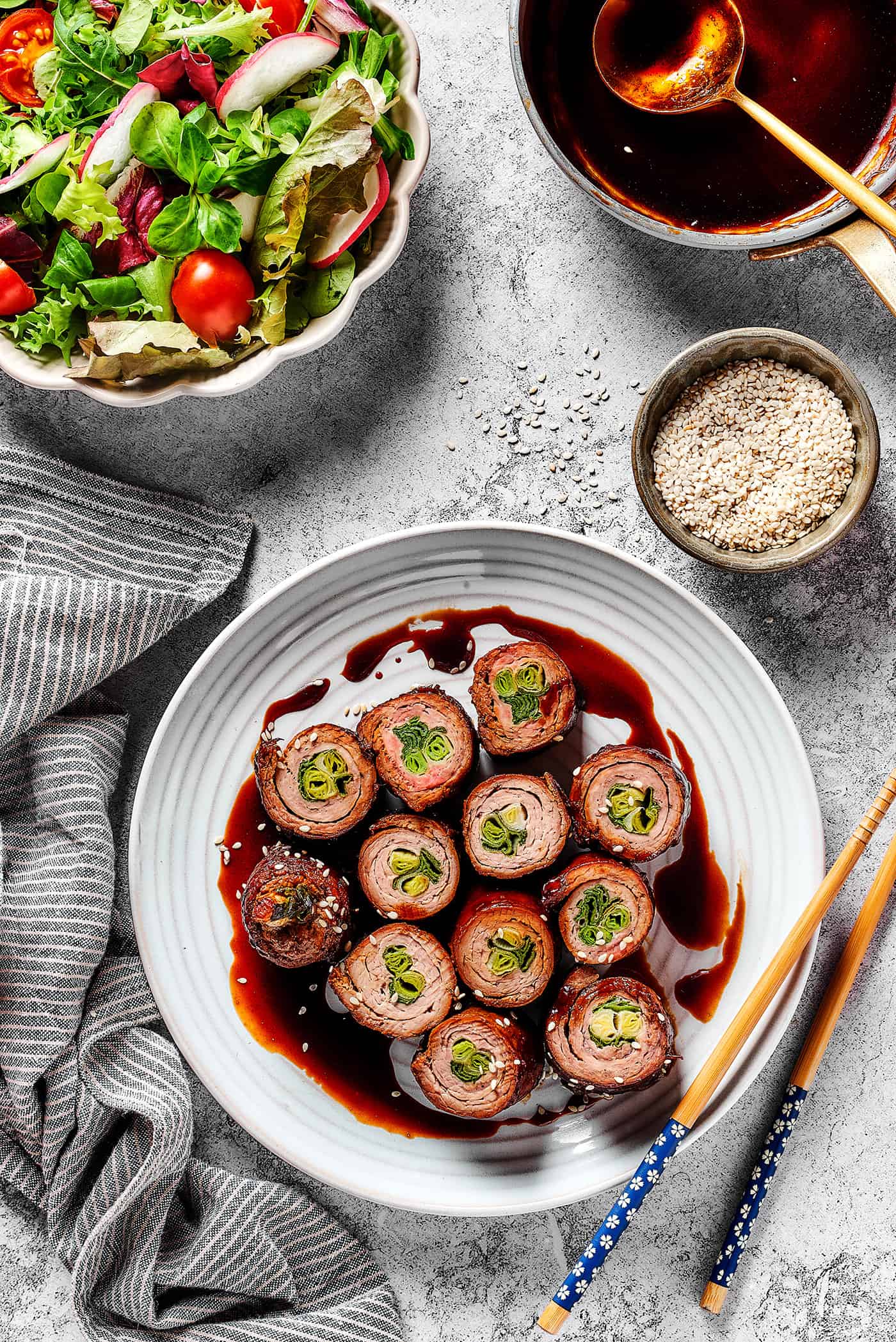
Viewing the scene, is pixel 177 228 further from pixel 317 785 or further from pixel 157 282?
pixel 317 785

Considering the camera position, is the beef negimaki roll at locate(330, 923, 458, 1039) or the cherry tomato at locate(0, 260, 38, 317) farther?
the beef negimaki roll at locate(330, 923, 458, 1039)

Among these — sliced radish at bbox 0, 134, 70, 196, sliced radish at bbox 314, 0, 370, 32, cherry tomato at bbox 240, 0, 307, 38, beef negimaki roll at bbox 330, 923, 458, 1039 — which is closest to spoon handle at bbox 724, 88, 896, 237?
sliced radish at bbox 314, 0, 370, 32

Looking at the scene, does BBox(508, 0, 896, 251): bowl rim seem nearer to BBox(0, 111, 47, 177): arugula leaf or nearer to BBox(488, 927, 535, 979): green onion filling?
BBox(0, 111, 47, 177): arugula leaf

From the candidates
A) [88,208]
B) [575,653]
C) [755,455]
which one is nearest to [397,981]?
[575,653]

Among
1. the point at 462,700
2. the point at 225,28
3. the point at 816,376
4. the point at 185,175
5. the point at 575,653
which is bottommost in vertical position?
the point at 462,700

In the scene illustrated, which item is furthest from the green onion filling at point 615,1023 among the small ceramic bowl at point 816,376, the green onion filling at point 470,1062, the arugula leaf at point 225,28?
the arugula leaf at point 225,28

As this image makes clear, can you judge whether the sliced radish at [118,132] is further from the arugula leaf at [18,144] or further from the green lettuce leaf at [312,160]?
the green lettuce leaf at [312,160]
